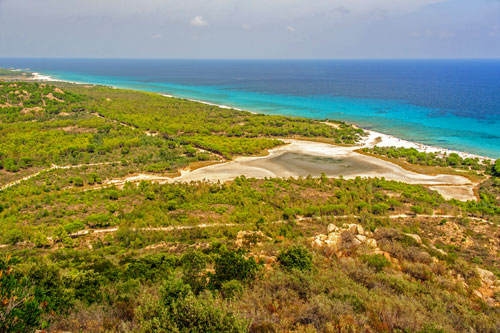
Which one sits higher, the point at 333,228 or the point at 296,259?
the point at 296,259

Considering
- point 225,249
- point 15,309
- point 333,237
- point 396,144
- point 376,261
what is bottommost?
point 225,249

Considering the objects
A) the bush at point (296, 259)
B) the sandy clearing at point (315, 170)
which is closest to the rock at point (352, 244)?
the bush at point (296, 259)

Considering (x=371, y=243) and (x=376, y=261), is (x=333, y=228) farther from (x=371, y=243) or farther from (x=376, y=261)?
(x=376, y=261)

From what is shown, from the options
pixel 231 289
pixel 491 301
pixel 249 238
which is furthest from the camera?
pixel 249 238

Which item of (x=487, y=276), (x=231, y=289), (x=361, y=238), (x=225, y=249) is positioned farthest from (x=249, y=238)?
(x=487, y=276)

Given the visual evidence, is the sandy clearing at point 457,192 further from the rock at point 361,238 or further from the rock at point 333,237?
the rock at point 333,237

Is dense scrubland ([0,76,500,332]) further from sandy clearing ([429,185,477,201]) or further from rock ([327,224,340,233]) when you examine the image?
sandy clearing ([429,185,477,201])

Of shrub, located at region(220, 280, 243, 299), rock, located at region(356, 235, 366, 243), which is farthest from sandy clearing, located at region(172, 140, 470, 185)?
shrub, located at region(220, 280, 243, 299)
